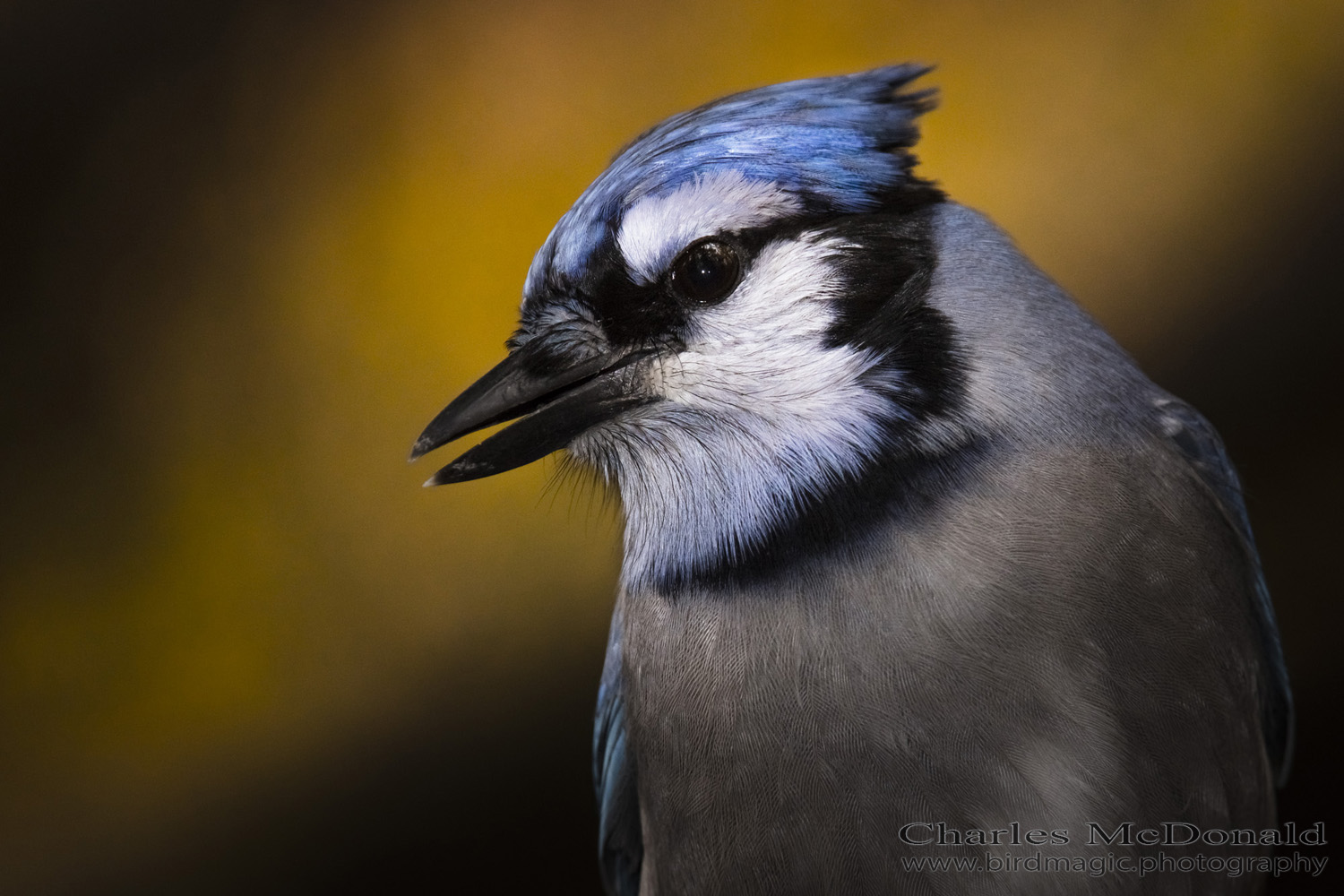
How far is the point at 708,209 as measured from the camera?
0.74 meters

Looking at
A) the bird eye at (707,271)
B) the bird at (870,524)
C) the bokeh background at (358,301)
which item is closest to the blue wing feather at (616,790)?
the bird at (870,524)

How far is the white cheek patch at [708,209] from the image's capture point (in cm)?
74

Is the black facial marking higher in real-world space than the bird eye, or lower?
lower

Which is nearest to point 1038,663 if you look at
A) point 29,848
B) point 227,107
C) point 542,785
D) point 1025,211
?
point 1025,211

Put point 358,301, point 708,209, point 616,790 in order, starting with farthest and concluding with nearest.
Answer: point 358,301
point 616,790
point 708,209

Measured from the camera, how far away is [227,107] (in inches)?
57.6

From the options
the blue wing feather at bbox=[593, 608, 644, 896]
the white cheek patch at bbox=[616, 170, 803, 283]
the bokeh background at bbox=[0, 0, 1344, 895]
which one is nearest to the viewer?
the white cheek patch at bbox=[616, 170, 803, 283]

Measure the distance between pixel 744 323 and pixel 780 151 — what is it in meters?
0.12

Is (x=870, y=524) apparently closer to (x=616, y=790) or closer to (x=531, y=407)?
(x=531, y=407)

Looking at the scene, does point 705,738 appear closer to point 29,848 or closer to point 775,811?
point 775,811

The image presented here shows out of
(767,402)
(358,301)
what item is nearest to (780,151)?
(767,402)

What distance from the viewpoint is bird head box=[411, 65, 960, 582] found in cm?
75

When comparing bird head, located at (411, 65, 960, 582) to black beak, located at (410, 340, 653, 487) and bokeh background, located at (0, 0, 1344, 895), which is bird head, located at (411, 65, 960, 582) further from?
bokeh background, located at (0, 0, 1344, 895)

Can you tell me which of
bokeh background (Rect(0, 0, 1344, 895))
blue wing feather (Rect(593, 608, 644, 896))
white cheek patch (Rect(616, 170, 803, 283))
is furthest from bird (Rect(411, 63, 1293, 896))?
bokeh background (Rect(0, 0, 1344, 895))
